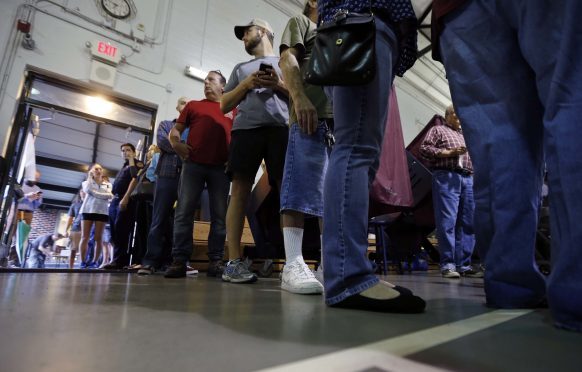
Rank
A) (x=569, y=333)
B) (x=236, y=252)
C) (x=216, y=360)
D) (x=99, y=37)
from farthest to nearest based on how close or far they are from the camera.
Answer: (x=99, y=37)
(x=236, y=252)
(x=569, y=333)
(x=216, y=360)

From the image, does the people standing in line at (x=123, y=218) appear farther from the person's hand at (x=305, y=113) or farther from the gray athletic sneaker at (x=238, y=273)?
the person's hand at (x=305, y=113)

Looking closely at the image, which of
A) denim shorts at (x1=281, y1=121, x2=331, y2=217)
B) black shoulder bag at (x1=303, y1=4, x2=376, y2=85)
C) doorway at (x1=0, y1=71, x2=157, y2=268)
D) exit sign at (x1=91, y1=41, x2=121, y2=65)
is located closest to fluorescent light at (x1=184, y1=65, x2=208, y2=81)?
doorway at (x1=0, y1=71, x2=157, y2=268)

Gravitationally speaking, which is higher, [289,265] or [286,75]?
[286,75]

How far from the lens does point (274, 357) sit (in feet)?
1.42

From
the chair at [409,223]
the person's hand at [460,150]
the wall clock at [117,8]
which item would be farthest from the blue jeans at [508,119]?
the wall clock at [117,8]

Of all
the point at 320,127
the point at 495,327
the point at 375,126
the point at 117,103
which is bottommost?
the point at 495,327

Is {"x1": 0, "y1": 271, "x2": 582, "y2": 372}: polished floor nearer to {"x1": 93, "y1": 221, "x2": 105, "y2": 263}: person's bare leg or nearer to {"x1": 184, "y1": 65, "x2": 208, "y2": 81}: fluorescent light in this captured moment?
{"x1": 93, "y1": 221, "x2": 105, "y2": 263}: person's bare leg

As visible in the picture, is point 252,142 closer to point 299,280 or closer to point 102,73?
point 299,280

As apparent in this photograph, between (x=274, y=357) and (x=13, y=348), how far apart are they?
1.11 feet

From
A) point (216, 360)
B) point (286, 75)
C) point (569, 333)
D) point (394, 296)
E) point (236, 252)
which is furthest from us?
point (236, 252)

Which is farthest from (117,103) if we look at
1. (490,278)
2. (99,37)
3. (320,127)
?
(490,278)

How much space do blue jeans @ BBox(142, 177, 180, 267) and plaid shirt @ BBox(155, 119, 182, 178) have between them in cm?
4

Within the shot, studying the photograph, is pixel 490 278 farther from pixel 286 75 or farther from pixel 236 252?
pixel 236 252

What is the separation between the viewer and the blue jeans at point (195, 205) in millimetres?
2053
